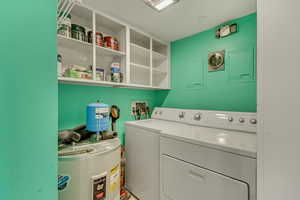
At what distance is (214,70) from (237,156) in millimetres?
1322

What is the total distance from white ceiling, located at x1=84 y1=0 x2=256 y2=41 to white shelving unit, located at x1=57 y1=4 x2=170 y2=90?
0.13 m

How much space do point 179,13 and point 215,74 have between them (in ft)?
3.14

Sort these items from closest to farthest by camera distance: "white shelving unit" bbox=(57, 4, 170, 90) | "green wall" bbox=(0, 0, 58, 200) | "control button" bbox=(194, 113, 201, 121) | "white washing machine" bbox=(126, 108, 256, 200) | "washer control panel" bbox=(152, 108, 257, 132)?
1. "green wall" bbox=(0, 0, 58, 200)
2. "white washing machine" bbox=(126, 108, 256, 200)
3. "washer control panel" bbox=(152, 108, 257, 132)
4. "white shelving unit" bbox=(57, 4, 170, 90)
5. "control button" bbox=(194, 113, 201, 121)

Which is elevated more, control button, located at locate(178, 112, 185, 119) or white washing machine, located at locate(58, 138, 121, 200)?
control button, located at locate(178, 112, 185, 119)

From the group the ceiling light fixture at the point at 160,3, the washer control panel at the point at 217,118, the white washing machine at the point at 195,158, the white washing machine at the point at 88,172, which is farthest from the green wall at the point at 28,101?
the washer control panel at the point at 217,118

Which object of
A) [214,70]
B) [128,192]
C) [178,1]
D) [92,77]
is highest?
[178,1]

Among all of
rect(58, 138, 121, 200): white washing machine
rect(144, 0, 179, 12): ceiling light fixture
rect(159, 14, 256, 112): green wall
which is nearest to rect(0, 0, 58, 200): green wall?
rect(58, 138, 121, 200): white washing machine

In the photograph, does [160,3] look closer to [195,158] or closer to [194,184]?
[195,158]

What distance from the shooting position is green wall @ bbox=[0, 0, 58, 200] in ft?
1.35

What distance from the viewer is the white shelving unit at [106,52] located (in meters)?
1.46

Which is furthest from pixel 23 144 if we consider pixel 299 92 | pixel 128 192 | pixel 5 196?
pixel 128 192

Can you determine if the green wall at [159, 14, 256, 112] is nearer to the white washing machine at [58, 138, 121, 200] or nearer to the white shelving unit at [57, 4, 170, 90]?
the white shelving unit at [57, 4, 170, 90]

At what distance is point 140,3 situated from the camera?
141cm

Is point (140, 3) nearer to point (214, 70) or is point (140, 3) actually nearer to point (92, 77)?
point (92, 77)
